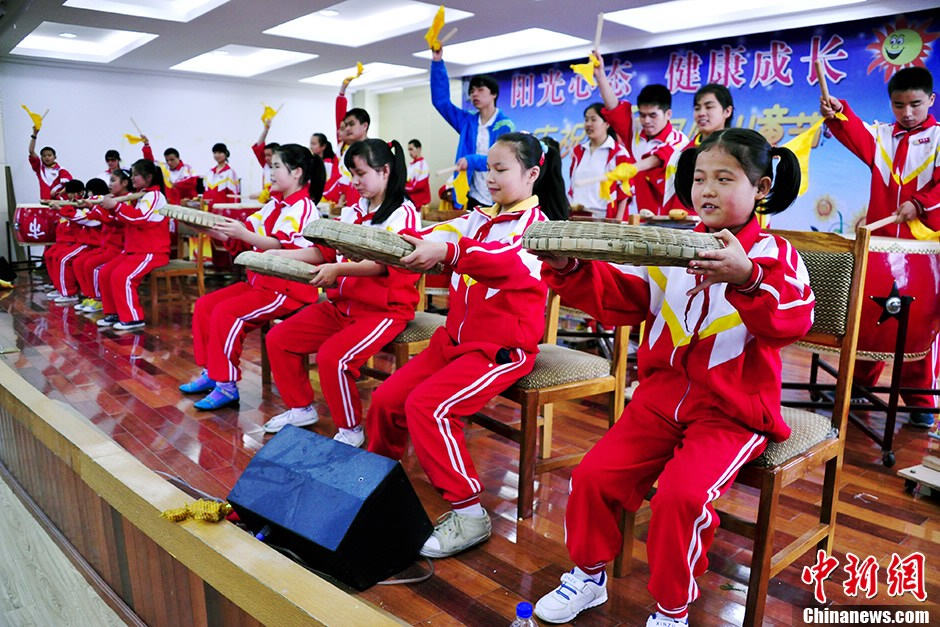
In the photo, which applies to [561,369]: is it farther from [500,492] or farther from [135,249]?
[135,249]

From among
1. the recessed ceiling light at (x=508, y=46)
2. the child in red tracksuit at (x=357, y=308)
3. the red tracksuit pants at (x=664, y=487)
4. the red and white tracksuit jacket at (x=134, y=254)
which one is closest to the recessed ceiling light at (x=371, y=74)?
the recessed ceiling light at (x=508, y=46)

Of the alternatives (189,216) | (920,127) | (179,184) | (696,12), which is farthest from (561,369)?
(179,184)

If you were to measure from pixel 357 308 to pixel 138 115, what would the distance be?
9.39 meters

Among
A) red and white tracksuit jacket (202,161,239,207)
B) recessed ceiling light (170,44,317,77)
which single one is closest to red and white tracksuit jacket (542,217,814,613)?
red and white tracksuit jacket (202,161,239,207)

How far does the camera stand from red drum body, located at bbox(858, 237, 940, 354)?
253cm

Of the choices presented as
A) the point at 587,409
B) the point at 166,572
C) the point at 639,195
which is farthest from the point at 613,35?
the point at 166,572

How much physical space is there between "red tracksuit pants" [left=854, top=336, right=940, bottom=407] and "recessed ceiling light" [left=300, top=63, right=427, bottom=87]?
8021 millimetres

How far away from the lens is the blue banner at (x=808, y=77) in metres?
5.64

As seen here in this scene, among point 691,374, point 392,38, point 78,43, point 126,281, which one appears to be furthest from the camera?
point 78,43

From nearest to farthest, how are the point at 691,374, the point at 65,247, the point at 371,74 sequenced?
the point at 691,374 → the point at 65,247 → the point at 371,74

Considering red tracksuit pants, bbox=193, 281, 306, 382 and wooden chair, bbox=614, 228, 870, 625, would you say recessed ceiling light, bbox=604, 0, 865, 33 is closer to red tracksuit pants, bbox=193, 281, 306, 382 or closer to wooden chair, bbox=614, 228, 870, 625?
red tracksuit pants, bbox=193, 281, 306, 382

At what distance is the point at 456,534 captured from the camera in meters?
1.89

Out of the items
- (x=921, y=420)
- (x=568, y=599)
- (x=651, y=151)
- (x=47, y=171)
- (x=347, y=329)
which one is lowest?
(x=921, y=420)

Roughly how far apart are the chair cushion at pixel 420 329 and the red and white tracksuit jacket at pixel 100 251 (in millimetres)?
3564
